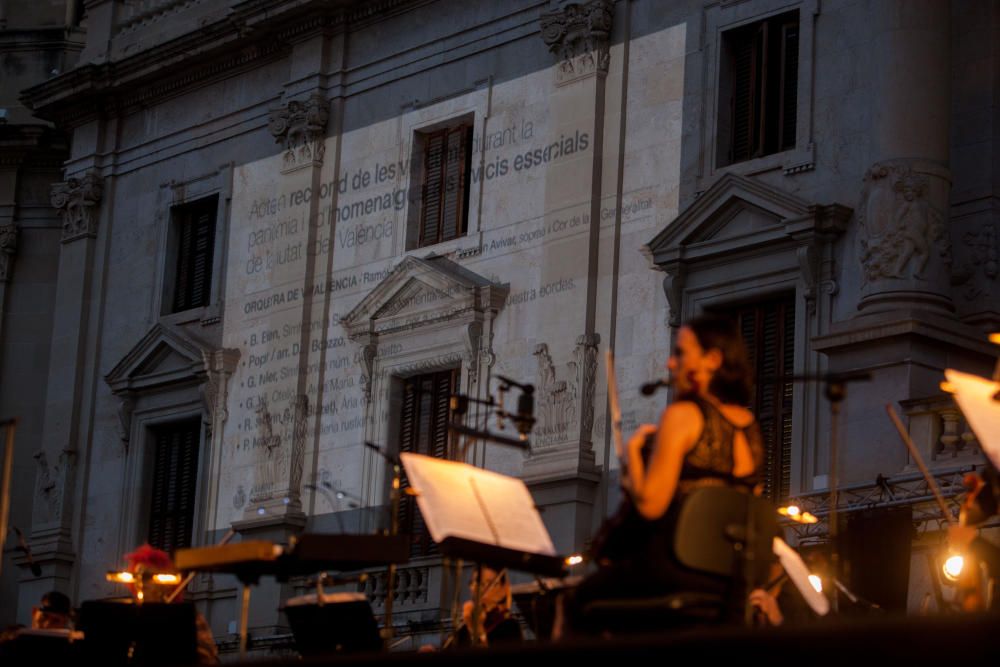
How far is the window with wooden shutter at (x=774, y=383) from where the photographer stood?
19812mm

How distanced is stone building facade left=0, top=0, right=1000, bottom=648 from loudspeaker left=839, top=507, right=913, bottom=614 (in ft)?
1.43

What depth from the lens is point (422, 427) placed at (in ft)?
78.0

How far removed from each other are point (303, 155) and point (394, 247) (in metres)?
2.26

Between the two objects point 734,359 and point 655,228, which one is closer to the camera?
point 734,359

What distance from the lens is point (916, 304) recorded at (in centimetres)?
1852

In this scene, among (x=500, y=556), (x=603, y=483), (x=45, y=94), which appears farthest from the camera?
(x=45, y=94)

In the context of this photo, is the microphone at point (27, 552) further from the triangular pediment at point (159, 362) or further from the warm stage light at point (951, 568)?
the warm stage light at point (951, 568)

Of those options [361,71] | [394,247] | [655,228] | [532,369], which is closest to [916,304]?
[655,228]

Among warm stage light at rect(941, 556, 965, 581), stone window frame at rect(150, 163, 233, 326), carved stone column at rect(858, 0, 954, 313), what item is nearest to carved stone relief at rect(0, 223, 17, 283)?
stone window frame at rect(150, 163, 233, 326)

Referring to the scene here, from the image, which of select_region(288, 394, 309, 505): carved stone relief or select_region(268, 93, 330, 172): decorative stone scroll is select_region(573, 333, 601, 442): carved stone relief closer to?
select_region(288, 394, 309, 505): carved stone relief

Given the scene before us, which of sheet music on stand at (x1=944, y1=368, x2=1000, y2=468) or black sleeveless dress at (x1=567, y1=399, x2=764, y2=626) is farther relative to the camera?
sheet music on stand at (x1=944, y1=368, x2=1000, y2=468)

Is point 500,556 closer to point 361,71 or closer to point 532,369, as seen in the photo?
point 532,369

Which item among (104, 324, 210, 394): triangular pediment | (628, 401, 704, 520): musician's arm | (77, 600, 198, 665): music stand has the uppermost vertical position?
(104, 324, 210, 394): triangular pediment

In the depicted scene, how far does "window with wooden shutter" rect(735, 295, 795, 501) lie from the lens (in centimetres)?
1981
